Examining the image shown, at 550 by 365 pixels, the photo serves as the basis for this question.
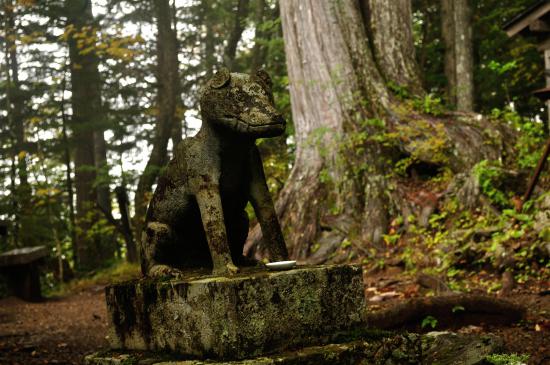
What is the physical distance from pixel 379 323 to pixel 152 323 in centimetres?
266

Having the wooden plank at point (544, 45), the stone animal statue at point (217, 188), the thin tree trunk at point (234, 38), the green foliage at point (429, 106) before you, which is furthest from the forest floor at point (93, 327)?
the thin tree trunk at point (234, 38)

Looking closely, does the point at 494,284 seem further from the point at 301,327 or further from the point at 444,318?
the point at 301,327

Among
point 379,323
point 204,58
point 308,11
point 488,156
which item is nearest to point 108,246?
point 204,58

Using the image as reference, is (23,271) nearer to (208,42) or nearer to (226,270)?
(226,270)

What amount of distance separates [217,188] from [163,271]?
2.10 ft

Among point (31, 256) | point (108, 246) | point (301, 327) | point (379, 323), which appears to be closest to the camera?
point (301, 327)

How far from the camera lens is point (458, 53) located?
14789 mm

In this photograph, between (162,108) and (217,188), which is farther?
(162,108)

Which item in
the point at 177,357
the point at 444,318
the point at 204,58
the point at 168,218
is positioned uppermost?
the point at 204,58

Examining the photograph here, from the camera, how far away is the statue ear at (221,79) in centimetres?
389

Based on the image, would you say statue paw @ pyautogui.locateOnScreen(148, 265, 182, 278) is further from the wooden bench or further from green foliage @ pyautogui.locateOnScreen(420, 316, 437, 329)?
the wooden bench

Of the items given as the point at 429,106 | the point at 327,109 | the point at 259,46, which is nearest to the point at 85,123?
the point at 259,46

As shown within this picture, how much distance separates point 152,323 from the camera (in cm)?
384

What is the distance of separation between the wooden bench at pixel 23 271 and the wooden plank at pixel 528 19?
10.8 meters
